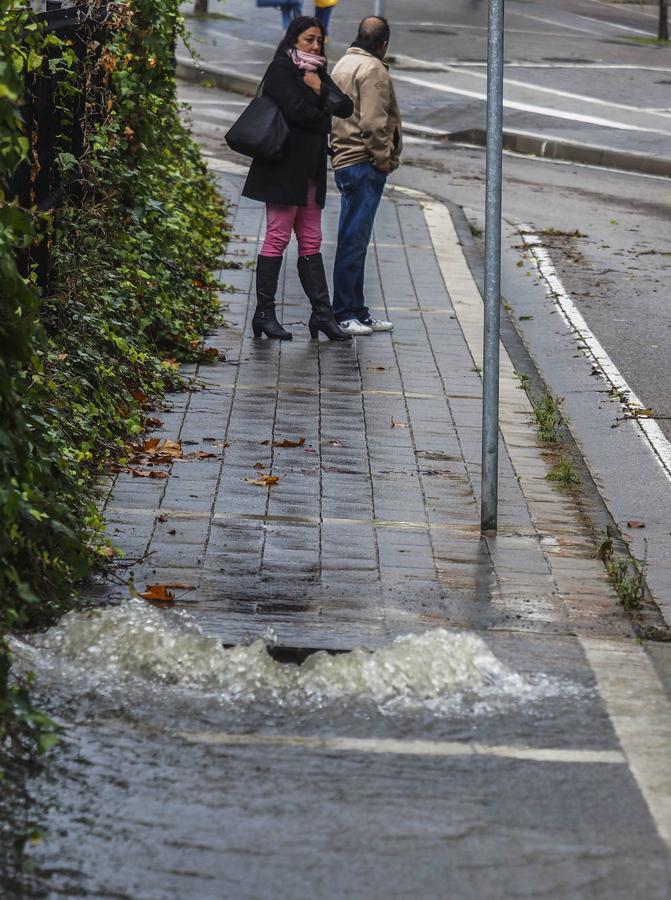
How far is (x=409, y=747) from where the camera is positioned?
4688 mm

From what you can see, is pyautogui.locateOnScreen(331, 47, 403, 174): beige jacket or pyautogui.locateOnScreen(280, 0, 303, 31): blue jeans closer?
pyautogui.locateOnScreen(331, 47, 403, 174): beige jacket

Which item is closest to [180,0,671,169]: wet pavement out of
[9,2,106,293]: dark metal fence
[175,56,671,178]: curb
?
[175,56,671,178]: curb

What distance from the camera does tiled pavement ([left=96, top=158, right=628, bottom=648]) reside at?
5824 millimetres

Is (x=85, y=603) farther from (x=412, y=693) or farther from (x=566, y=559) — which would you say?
(x=566, y=559)

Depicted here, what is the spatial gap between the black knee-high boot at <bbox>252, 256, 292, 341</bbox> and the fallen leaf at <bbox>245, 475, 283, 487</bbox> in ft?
8.95

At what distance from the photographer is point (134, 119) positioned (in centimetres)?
1016

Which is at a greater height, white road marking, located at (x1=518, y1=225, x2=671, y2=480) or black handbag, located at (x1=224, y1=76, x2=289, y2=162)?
black handbag, located at (x1=224, y1=76, x2=289, y2=162)

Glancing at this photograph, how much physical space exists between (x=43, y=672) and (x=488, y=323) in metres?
2.54

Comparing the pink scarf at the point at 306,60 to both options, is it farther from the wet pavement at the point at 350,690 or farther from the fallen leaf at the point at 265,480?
the fallen leaf at the point at 265,480

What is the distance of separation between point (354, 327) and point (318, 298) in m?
0.38

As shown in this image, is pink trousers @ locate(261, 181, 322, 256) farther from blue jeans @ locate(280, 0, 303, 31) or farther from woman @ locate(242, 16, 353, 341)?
blue jeans @ locate(280, 0, 303, 31)

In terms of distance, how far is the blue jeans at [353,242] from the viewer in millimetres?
10102

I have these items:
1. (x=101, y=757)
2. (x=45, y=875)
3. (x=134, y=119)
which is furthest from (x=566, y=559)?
(x=134, y=119)

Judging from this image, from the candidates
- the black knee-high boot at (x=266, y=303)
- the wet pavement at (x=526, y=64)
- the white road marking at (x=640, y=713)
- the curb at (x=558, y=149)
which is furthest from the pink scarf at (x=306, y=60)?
the wet pavement at (x=526, y=64)
